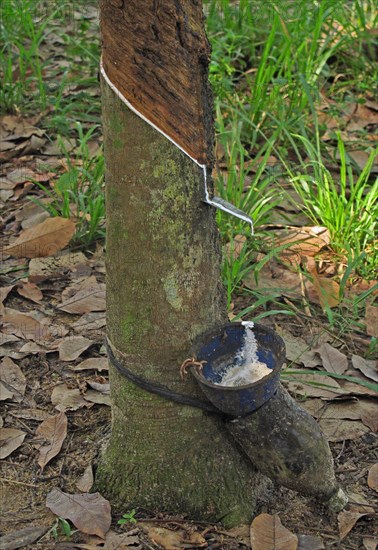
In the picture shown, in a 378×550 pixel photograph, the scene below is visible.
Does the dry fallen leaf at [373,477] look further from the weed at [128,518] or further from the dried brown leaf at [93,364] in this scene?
the dried brown leaf at [93,364]

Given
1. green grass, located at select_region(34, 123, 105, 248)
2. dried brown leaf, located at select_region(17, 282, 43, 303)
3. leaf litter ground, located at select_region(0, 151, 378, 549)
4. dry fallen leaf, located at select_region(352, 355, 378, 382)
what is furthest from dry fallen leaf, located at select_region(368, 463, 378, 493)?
green grass, located at select_region(34, 123, 105, 248)

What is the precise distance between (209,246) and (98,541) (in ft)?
2.37

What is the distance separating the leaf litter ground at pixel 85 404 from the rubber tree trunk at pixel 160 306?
0.24 feet

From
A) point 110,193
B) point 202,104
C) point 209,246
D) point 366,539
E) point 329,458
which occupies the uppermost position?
point 202,104

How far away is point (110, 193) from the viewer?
6.30ft

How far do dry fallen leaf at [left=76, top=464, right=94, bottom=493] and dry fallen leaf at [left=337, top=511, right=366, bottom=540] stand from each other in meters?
0.61

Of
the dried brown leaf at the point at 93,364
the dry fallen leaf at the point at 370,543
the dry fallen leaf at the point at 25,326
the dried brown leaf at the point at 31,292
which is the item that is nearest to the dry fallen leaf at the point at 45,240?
the dried brown leaf at the point at 31,292

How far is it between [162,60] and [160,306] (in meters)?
0.53

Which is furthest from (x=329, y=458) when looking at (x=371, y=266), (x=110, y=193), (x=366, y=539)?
(x=371, y=266)

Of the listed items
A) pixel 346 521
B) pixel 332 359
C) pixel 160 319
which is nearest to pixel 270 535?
pixel 346 521

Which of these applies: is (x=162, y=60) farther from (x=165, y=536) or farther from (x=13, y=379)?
(x=13, y=379)

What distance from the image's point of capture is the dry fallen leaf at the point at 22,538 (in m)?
2.01

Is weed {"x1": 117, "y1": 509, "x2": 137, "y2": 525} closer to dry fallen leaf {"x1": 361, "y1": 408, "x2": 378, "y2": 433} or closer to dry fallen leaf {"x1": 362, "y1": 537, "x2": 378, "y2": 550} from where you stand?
dry fallen leaf {"x1": 362, "y1": 537, "x2": 378, "y2": 550}

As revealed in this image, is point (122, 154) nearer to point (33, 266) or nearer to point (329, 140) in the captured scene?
point (33, 266)
